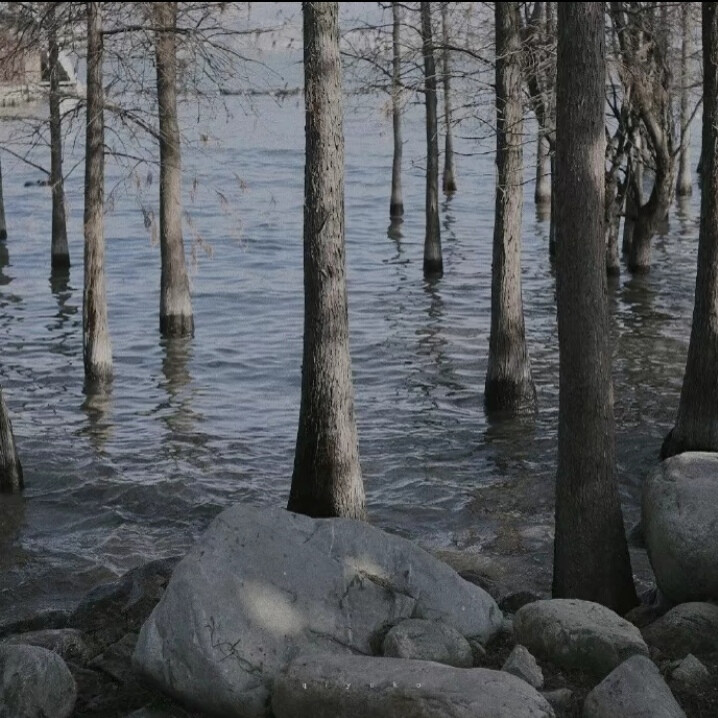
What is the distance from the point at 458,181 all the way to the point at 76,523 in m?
38.7

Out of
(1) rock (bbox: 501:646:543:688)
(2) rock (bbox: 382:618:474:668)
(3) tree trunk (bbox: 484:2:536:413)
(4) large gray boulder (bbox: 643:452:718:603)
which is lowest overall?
(1) rock (bbox: 501:646:543:688)

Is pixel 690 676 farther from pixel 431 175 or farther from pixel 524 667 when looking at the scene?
pixel 431 175

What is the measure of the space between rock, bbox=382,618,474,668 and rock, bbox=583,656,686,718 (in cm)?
94

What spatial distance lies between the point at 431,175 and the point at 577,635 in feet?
64.1

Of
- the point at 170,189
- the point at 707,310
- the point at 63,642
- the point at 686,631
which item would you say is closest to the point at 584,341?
the point at 686,631

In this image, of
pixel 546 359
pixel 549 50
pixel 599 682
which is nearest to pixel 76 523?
pixel 599 682

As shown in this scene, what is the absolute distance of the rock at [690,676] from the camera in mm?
7324

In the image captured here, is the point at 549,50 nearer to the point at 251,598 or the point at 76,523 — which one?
the point at 76,523

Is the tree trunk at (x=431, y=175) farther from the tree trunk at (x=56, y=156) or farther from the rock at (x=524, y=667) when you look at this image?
the rock at (x=524, y=667)

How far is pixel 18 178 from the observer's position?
50844 mm

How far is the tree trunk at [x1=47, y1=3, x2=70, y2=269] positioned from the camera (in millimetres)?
16922

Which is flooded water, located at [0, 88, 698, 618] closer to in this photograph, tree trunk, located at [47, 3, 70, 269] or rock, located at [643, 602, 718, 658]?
tree trunk, located at [47, 3, 70, 269]

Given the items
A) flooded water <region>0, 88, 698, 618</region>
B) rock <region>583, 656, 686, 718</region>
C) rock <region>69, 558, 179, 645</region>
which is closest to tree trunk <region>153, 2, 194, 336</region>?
flooded water <region>0, 88, 698, 618</region>

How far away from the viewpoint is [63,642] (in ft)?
27.3
